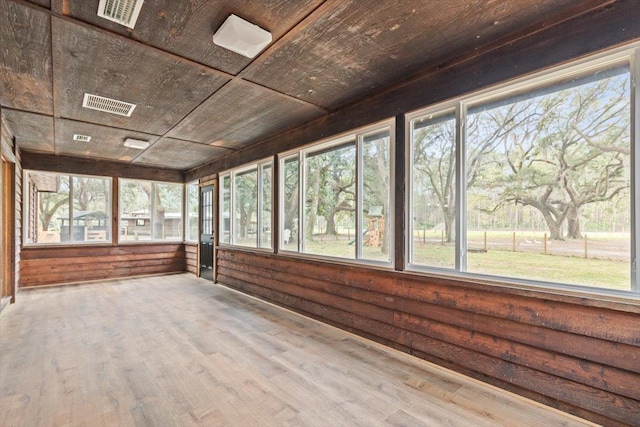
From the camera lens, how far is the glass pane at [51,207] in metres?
6.34

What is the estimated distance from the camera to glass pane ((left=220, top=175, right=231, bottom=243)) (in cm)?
636

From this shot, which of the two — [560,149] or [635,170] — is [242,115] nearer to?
[560,149]

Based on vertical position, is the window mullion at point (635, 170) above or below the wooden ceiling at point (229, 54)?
below

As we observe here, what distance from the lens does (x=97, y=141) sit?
523cm

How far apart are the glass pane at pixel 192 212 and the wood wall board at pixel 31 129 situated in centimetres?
276

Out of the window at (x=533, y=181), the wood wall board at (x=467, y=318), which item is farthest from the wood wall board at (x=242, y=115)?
the wood wall board at (x=467, y=318)

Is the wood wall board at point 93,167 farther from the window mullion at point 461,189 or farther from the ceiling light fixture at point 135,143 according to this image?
the window mullion at point 461,189

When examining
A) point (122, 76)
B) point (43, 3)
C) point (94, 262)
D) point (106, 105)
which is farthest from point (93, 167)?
point (43, 3)

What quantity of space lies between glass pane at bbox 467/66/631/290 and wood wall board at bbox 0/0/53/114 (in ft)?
10.9

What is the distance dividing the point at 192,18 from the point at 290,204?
9.64ft

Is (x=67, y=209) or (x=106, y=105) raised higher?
(x=106, y=105)

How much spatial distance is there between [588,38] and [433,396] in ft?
8.63

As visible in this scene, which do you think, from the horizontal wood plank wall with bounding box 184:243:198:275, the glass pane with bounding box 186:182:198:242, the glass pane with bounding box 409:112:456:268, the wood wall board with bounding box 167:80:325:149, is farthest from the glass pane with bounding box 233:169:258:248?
the glass pane with bounding box 409:112:456:268

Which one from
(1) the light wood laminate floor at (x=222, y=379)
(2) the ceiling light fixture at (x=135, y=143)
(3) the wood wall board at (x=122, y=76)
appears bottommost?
(1) the light wood laminate floor at (x=222, y=379)
